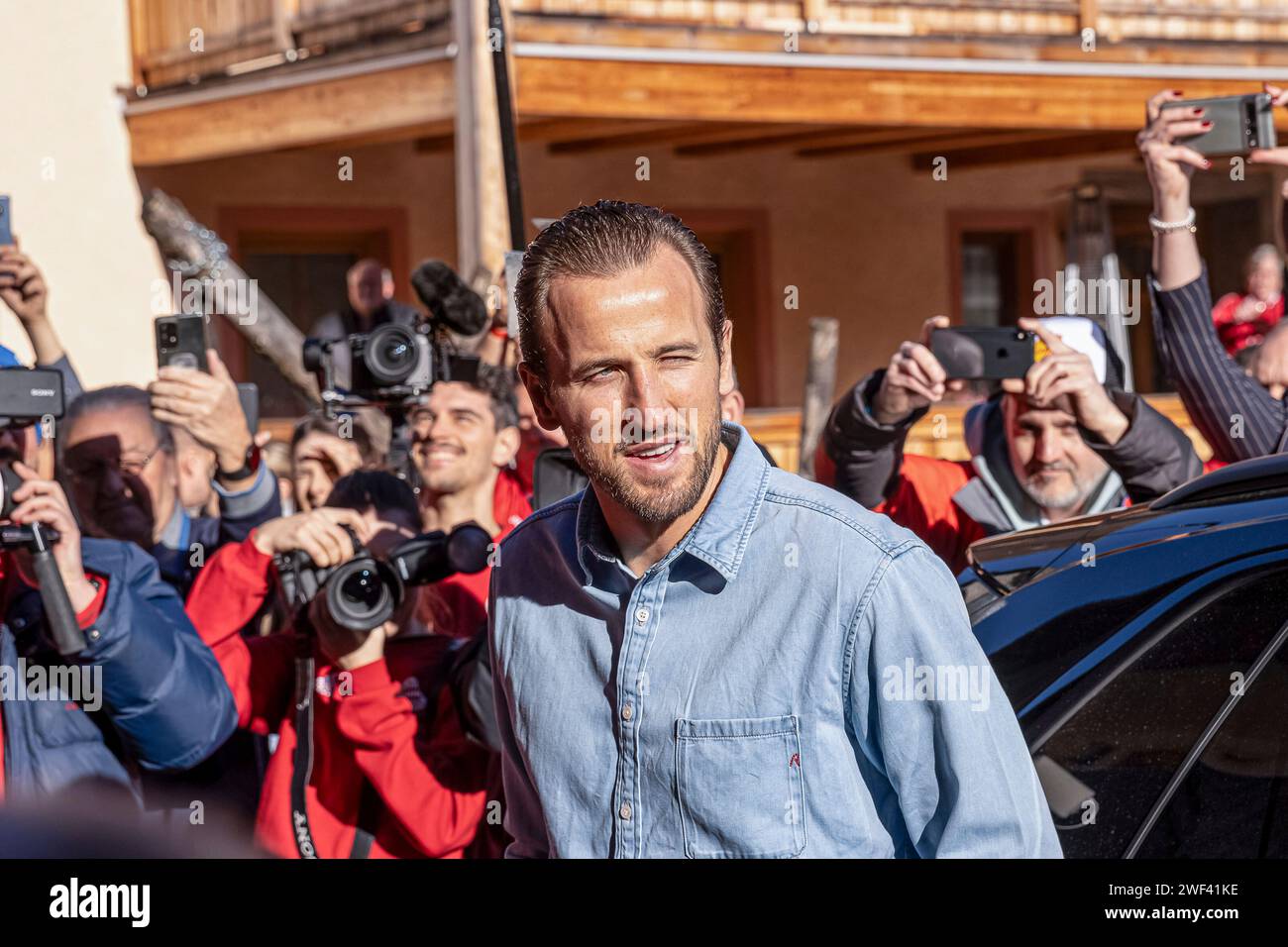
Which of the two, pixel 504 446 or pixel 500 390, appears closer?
pixel 504 446

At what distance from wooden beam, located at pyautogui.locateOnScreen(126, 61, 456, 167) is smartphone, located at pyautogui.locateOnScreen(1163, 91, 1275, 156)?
17.2 feet

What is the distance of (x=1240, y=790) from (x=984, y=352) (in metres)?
1.47

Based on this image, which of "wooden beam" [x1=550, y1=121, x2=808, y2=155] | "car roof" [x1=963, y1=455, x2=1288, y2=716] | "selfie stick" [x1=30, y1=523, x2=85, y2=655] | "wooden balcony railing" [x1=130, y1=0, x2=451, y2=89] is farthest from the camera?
"wooden beam" [x1=550, y1=121, x2=808, y2=155]

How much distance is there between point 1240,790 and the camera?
5.98ft

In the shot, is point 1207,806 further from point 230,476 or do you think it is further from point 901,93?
point 901,93

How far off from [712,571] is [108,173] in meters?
9.13

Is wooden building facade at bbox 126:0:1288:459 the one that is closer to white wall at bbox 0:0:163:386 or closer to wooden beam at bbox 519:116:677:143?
wooden beam at bbox 519:116:677:143

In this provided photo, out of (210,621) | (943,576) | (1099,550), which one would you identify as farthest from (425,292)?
(943,576)

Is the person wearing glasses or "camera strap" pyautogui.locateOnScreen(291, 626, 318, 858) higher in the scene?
the person wearing glasses

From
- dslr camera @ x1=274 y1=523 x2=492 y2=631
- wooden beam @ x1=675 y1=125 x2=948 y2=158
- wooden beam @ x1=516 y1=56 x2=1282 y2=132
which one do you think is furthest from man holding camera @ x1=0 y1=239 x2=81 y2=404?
wooden beam @ x1=675 y1=125 x2=948 y2=158

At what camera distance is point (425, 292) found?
→ 4027 mm

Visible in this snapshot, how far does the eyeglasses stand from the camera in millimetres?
3783

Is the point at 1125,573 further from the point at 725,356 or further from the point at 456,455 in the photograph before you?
the point at 456,455

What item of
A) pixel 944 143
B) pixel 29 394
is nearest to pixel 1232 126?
pixel 29 394
